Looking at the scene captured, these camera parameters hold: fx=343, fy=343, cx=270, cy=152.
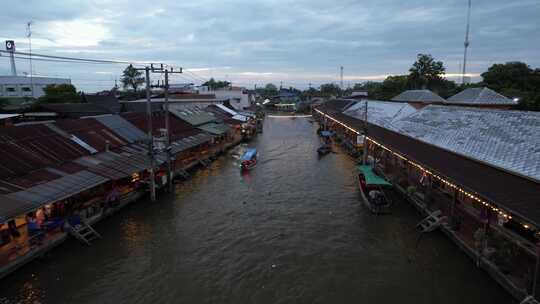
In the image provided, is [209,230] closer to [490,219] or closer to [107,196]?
[107,196]

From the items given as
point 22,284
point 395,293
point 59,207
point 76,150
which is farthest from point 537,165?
point 76,150

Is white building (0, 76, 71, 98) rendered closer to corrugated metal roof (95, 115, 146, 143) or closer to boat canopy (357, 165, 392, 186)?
corrugated metal roof (95, 115, 146, 143)

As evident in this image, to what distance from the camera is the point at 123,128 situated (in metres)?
33.2

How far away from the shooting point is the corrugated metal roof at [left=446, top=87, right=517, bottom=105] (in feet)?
129

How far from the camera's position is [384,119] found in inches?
1827

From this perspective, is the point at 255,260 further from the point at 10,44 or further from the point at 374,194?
the point at 10,44

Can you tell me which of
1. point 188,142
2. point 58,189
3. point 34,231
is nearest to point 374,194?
point 58,189

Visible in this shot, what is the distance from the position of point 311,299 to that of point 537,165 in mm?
12782

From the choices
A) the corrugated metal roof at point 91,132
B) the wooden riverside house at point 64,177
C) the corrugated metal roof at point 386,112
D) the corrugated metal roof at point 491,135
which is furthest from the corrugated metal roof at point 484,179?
the corrugated metal roof at point 91,132

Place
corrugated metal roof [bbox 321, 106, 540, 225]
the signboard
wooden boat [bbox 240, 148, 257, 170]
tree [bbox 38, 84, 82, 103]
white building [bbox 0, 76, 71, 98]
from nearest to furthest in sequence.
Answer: corrugated metal roof [bbox 321, 106, 540, 225]
wooden boat [bbox 240, 148, 257, 170]
tree [bbox 38, 84, 82, 103]
the signboard
white building [bbox 0, 76, 71, 98]

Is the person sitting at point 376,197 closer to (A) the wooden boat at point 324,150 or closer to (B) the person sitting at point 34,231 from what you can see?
(B) the person sitting at point 34,231

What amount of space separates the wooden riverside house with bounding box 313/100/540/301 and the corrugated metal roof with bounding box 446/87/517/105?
12.5m

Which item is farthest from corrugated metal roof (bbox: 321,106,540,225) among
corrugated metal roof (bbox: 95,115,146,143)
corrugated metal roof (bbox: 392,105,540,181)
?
corrugated metal roof (bbox: 95,115,146,143)

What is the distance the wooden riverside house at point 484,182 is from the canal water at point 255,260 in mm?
1129
